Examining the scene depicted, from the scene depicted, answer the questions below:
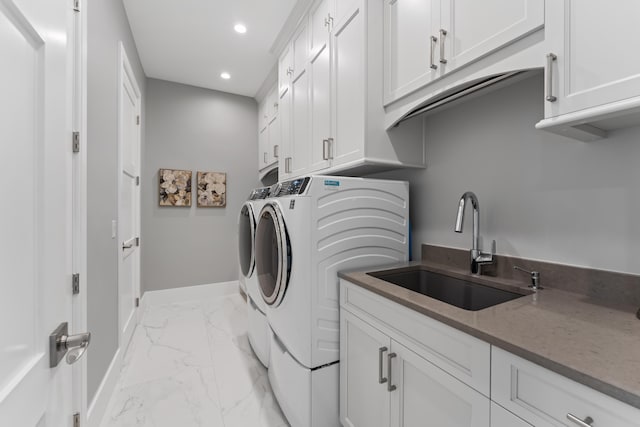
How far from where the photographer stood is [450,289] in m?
1.47

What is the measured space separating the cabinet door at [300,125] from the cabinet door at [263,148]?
3.79 ft

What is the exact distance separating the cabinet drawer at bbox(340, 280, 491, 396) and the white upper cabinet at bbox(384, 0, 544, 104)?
3.32 ft

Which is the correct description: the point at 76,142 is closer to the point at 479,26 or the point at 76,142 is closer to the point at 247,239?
the point at 247,239

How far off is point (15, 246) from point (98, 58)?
5.10 feet

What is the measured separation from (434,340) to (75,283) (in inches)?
55.2

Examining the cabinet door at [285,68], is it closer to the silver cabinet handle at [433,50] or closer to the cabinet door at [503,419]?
the silver cabinet handle at [433,50]

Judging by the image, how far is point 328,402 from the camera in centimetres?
142

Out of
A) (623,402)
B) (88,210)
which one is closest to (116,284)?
(88,210)

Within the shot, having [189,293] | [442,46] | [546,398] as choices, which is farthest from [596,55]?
[189,293]

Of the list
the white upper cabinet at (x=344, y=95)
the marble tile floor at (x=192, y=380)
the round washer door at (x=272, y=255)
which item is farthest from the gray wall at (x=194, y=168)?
the round washer door at (x=272, y=255)

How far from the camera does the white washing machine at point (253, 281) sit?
2017 mm

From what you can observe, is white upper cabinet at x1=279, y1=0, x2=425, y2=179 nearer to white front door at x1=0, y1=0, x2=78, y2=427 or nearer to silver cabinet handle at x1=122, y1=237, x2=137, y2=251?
white front door at x1=0, y1=0, x2=78, y2=427

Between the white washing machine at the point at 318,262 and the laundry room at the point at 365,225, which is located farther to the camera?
the white washing machine at the point at 318,262

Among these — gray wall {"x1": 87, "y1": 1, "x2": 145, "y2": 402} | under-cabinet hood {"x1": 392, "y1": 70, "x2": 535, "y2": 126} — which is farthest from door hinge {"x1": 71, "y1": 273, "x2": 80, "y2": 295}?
under-cabinet hood {"x1": 392, "y1": 70, "x2": 535, "y2": 126}
